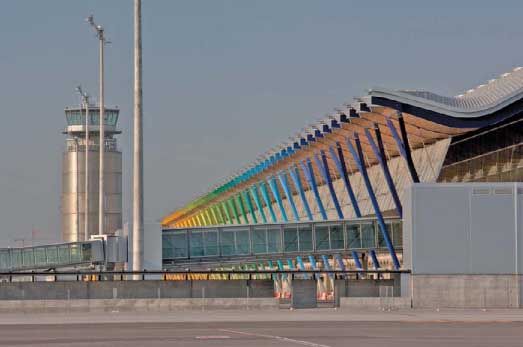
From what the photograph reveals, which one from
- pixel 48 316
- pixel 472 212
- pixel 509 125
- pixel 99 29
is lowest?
pixel 48 316

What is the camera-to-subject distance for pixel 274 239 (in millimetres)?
79875

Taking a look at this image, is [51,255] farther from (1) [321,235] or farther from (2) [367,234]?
(2) [367,234]

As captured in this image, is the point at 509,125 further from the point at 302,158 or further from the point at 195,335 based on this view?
the point at 195,335

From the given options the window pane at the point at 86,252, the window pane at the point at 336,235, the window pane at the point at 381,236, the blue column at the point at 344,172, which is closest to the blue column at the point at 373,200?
the window pane at the point at 381,236

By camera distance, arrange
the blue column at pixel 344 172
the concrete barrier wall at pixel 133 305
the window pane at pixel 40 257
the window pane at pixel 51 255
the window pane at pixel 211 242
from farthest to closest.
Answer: the blue column at pixel 344 172 < the window pane at pixel 211 242 < the window pane at pixel 40 257 < the window pane at pixel 51 255 < the concrete barrier wall at pixel 133 305

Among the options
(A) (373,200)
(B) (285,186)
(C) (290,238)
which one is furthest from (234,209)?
(C) (290,238)

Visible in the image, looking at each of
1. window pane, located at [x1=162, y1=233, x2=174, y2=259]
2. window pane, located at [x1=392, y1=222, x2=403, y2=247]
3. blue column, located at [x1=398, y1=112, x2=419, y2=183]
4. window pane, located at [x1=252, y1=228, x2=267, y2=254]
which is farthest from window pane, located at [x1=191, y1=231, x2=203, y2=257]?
blue column, located at [x1=398, y1=112, x2=419, y2=183]

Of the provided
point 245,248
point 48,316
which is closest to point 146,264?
point 245,248

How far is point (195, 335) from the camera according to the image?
35781 millimetres

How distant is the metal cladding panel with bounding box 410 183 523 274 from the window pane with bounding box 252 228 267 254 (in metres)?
26.4

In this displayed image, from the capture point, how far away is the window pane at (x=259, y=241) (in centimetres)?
7906

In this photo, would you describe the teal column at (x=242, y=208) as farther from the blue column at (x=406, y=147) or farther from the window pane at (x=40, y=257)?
the blue column at (x=406, y=147)

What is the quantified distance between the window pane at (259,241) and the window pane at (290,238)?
3.90 ft

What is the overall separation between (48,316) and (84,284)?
18.5ft
